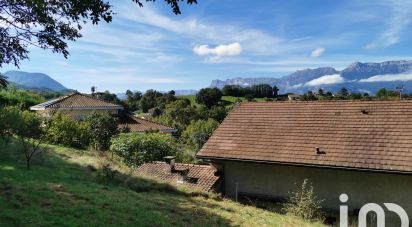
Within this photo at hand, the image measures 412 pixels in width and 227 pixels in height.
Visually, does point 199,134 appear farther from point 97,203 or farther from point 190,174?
point 97,203

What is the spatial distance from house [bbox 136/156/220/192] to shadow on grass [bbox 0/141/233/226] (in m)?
1.87

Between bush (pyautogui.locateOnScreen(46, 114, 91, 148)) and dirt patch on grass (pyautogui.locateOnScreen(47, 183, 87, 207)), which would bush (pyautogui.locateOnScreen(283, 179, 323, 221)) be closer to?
dirt patch on grass (pyautogui.locateOnScreen(47, 183, 87, 207))

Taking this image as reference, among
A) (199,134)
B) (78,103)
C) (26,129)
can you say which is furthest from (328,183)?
(199,134)

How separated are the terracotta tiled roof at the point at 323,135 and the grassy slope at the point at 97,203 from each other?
114 inches

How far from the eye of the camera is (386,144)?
541 inches

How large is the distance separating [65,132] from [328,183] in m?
16.6

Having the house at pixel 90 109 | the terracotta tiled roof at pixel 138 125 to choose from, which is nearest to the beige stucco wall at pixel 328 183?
the house at pixel 90 109

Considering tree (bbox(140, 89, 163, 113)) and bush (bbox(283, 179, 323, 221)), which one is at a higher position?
tree (bbox(140, 89, 163, 113))

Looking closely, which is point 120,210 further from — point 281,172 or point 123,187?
point 281,172

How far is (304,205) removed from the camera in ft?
42.3

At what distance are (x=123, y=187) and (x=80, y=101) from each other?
26491mm

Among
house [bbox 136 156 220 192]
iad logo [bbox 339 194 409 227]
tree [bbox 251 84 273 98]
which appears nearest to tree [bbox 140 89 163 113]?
tree [bbox 251 84 273 98]

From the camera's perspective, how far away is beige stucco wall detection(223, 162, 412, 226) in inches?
511

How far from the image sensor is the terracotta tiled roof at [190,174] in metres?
16.6
